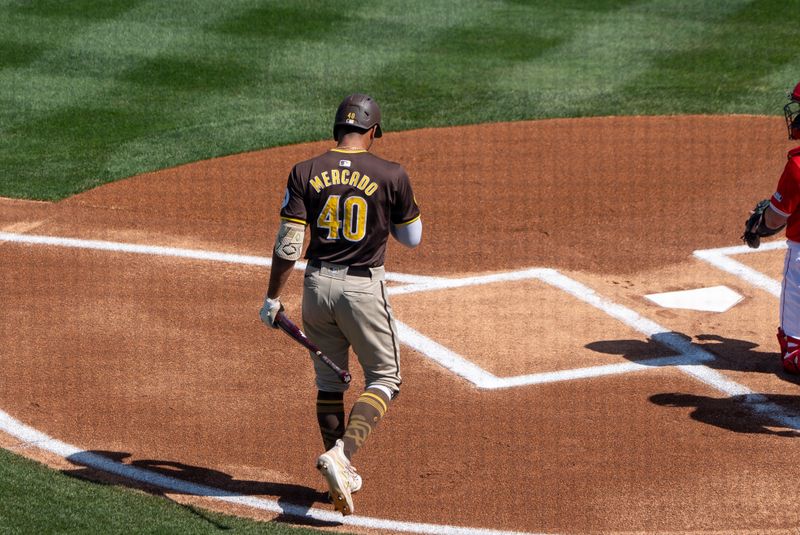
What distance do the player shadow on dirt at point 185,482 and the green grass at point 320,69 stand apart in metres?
5.14

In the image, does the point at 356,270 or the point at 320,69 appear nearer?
the point at 356,270

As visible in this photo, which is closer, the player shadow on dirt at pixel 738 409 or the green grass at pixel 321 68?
the player shadow on dirt at pixel 738 409

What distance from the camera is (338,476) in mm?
5613

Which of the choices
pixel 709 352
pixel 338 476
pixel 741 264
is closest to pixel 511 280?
pixel 709 352

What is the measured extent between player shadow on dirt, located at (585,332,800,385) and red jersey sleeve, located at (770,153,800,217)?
114cm

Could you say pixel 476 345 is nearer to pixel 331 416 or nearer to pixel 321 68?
pixel 331 416

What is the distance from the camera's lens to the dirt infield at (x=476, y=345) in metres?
6.39

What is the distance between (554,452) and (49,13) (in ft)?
37.9

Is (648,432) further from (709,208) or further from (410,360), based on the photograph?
(709,208)

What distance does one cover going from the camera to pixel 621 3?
1666 cm

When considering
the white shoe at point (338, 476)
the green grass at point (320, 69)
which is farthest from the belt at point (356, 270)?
the green grass at point (320, 69)

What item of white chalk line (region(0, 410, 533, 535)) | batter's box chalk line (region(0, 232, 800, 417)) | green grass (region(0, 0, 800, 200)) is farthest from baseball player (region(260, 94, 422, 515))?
green grass (region(0, 0, 800, 200))

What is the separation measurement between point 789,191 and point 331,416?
334 cm

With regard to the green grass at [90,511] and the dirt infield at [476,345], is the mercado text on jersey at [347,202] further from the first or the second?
the green grass at [90,511]
